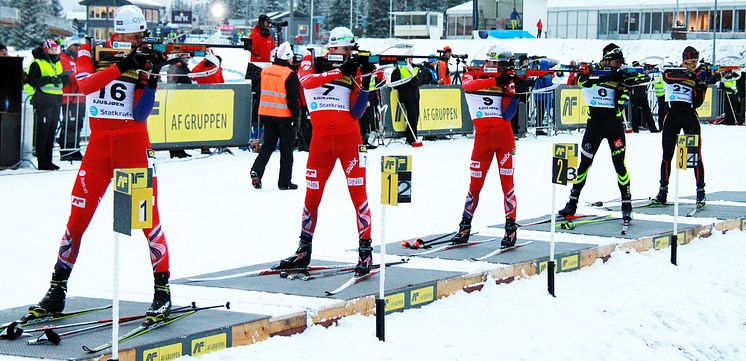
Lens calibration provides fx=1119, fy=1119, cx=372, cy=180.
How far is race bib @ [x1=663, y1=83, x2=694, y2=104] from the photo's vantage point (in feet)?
50.7

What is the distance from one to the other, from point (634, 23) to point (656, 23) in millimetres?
1619

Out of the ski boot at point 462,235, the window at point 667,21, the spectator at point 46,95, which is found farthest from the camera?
the window at point 667,21

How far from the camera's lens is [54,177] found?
1753cm

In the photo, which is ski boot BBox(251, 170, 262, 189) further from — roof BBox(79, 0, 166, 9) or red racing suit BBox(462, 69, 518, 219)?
roof BBox(79, 0, 166, 9)

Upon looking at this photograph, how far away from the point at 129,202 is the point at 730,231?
983 centimetres

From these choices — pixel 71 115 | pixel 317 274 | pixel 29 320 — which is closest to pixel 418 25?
pixel 71 115

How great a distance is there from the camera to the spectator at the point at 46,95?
18.1 meters

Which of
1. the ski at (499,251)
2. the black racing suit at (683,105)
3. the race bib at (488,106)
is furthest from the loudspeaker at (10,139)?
the black racing suit at (683,105)

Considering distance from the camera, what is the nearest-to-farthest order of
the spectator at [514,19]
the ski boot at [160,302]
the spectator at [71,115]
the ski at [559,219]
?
the ski boot at [160,302], the ski at [559,219], the spectator at [71,115], the spectator at [514,19]

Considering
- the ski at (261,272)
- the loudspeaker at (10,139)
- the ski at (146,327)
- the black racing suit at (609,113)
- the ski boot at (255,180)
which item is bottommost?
the ski at (261,272)

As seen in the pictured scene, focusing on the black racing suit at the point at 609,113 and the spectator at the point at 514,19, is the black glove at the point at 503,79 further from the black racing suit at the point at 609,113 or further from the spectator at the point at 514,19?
the spectator at the point at 514,19

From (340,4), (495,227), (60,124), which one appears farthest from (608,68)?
(340,4)

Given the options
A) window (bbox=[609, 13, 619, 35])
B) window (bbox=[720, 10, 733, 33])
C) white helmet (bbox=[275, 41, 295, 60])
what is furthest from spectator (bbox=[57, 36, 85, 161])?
window (bbox=[609, 13, 619, 35])

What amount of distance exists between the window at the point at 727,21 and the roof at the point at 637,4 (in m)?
0.62
